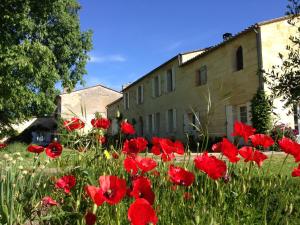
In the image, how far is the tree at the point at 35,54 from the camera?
17.1 metres

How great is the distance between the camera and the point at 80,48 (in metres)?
27.2

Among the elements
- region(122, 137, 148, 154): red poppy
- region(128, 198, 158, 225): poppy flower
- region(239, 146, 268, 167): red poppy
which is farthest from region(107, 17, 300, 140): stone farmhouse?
region(128, 198, 158, 225): poppy flower

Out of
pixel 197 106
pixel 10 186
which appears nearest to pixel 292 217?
pixel 10 186

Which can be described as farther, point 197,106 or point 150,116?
point 150,116

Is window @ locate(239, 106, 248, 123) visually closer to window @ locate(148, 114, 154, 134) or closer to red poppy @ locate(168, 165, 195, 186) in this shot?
window @ locate(148, 114, 154, 134)

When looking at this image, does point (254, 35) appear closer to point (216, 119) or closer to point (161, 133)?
point (216, 119)

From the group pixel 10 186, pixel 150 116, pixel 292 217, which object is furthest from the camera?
pixel 150 116

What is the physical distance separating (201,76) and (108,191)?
21690 millimetres

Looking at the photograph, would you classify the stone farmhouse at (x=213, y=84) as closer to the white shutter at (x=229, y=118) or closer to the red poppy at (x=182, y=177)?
the white shutter at (x=229, y=118)

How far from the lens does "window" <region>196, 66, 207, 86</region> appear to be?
22.4m

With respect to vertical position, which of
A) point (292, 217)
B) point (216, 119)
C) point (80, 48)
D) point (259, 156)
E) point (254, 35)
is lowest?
point (292, 217)

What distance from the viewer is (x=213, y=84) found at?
2092 cm

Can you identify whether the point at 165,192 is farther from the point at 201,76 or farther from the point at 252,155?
the point at 201,76

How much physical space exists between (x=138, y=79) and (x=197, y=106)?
1146cm
